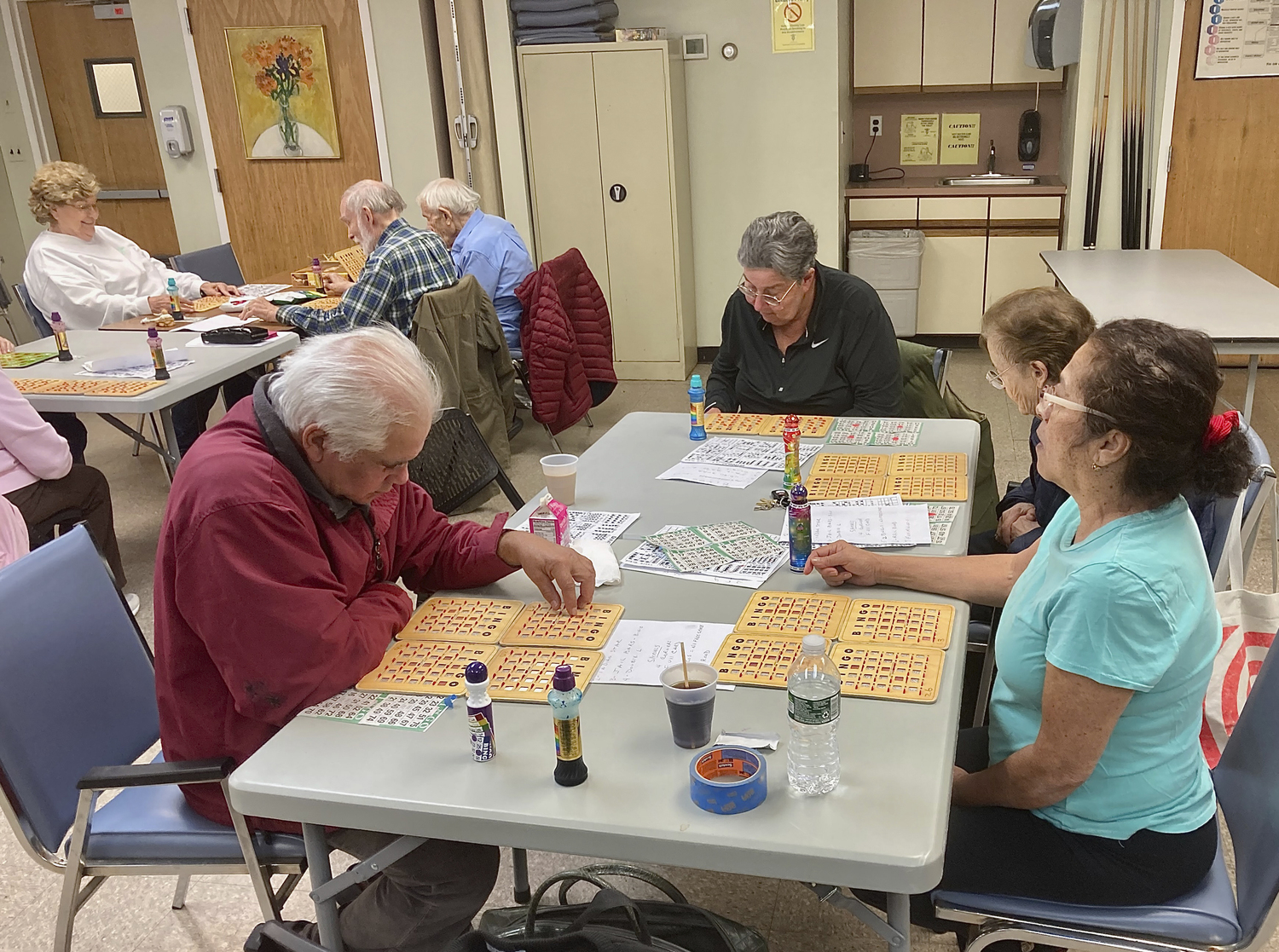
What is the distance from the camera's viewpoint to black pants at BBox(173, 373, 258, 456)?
465 cm

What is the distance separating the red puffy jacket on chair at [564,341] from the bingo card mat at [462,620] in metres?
2.77

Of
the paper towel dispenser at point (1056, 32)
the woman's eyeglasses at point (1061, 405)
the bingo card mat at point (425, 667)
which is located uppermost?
the paper towel dispenser at point (1056, 32)

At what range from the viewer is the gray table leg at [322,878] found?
1.52 meters

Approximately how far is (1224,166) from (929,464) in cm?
409

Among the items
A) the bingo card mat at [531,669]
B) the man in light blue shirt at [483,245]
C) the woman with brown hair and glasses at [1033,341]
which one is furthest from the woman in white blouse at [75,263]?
the woman with brown hair and glasses at [1033,341]

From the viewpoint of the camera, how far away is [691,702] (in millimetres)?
1398

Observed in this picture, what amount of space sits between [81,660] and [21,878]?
0.88 metres

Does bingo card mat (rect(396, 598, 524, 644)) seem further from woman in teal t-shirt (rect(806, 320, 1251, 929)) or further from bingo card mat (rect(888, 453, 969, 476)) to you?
bingo card mat (rect(888, 453, 969, 476))

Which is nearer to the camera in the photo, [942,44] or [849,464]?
[849,464]

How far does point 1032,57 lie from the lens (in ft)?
19.1

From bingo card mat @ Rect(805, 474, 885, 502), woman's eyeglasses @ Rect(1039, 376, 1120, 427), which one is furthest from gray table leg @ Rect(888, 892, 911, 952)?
bingo card mat @ Rect(805, 474, 885, 502)

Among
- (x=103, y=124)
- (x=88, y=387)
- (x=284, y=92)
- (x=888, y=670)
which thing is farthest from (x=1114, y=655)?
(x=103, y=124)

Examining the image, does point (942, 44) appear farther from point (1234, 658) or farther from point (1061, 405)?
point (1061, 405)

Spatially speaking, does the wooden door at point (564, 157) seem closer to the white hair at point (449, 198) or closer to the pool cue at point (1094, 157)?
the white hair at point (449, 198)
